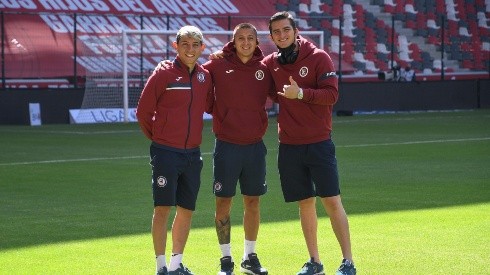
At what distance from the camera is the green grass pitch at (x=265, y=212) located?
Result: 9.74 metres

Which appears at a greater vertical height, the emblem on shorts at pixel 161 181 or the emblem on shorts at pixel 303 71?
the emblem on shorts at pixel 303 71

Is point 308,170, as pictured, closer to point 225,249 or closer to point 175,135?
point 225,249

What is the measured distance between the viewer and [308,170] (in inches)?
359

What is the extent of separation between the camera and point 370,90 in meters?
36.3

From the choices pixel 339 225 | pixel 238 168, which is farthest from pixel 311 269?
pixel 238 168

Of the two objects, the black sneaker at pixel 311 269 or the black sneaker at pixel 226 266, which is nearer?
the black sneaker at pixel 311 269

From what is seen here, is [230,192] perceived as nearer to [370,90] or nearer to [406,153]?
[406,153]

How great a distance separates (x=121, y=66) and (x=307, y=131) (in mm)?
23654

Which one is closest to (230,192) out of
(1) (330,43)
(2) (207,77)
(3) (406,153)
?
(2) (207,77)

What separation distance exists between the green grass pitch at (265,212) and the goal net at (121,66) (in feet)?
23.7

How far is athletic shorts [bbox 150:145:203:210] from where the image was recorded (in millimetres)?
8586

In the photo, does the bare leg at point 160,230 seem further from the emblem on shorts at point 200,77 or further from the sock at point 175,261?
the emblem on shorts at point 200,77

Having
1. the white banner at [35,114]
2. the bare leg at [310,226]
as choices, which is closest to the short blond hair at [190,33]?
the bare leg at [310,226]

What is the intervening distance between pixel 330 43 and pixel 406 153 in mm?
19035
